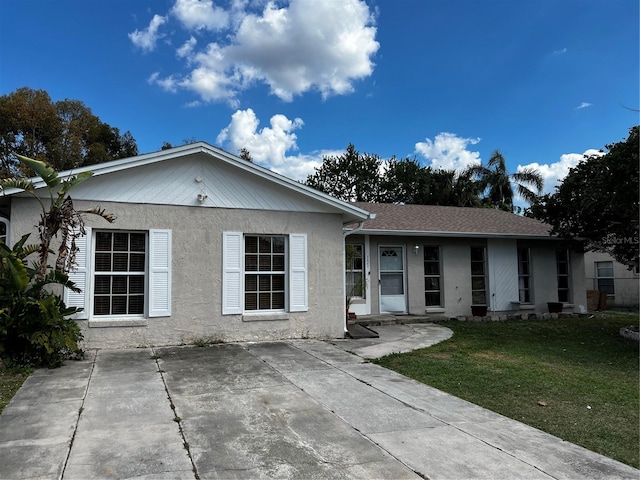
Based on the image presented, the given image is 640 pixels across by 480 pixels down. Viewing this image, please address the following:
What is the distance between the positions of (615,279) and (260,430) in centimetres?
2129

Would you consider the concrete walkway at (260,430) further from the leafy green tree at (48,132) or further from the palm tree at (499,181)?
the palm tree at (499,181)

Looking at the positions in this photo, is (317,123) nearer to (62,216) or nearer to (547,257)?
(547,257)

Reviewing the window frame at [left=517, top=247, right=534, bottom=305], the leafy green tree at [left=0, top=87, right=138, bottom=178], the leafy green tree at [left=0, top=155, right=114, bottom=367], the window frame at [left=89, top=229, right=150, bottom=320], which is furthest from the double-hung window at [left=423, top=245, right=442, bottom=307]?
the leafy green tree at [left=0, top=87, right=138, bottom=178]

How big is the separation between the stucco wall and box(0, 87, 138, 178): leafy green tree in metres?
21.3

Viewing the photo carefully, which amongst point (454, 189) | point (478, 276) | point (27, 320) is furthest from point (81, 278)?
point (454, 189)

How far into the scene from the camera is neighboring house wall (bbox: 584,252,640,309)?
1917 centimetres

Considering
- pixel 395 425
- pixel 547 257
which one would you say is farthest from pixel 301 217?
pixel 547 257

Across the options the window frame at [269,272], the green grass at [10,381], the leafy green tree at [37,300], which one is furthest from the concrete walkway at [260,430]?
the window frame at [269,272]

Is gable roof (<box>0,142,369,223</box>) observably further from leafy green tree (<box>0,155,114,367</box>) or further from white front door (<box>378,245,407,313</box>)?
white front door (<box>378,245,407,313</box>)

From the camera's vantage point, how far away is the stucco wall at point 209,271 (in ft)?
27.3

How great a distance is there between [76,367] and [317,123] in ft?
56.9

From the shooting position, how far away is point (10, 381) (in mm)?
6008

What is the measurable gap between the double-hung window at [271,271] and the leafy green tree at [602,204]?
7.45 meters

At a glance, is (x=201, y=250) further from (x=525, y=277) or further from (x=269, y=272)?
(x=525, y=277)
